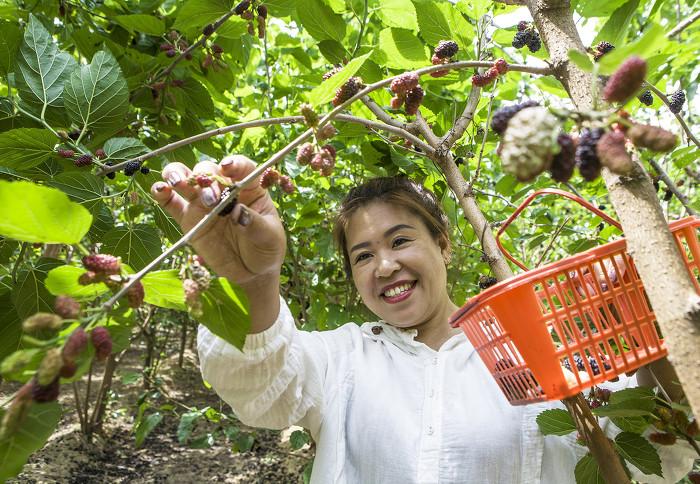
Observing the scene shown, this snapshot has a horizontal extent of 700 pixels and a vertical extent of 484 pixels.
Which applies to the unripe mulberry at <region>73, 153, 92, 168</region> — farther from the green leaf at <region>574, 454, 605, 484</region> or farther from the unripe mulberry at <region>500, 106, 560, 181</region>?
the green leaf at <region>574, 454, 605, 484</region>

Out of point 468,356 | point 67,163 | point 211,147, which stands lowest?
point 468,356

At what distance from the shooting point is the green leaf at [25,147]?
98 centimetres

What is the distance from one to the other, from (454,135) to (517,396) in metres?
0.46

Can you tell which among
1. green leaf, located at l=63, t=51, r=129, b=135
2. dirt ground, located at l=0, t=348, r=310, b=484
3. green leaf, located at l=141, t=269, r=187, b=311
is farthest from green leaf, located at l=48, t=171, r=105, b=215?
dirt ground, located at l=0, t=348, r=310, b=484

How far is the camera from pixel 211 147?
1642 millimetres

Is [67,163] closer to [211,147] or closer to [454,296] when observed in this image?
[211,147]

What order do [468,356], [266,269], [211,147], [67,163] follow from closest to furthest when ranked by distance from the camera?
[266,269] → [67,163] → [468,356] → [211,147]

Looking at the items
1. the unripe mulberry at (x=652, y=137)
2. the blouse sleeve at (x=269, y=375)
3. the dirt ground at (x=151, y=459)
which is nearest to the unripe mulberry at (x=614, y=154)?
the unripe mulberry at (x=652, y=137)

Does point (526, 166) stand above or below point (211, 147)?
below

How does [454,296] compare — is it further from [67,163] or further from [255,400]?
[67,163]

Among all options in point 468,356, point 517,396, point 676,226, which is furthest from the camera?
point 468,356

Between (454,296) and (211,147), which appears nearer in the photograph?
(211,147)

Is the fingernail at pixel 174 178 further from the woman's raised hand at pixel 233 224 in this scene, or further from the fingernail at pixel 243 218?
the fingernail at pixel 243 218

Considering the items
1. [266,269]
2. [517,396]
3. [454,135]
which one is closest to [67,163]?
[266,269]
